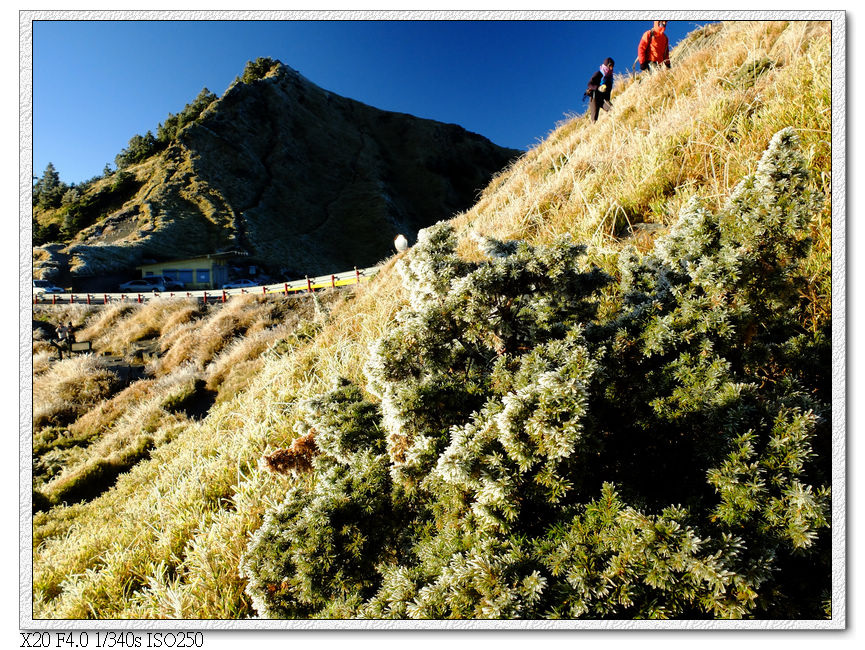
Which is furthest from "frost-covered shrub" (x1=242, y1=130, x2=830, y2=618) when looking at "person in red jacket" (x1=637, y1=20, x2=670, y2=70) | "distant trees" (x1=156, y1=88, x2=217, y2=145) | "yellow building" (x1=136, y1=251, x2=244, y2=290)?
"distant trees" (x1=156, y1=88, x2=217, y2=145)

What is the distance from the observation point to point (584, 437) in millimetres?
1418

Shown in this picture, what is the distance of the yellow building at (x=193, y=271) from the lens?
3612 centimetres

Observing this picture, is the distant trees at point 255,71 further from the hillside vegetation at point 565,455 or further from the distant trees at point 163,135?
the hillside vegetation at point 565,455

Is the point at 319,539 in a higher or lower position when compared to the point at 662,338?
lower

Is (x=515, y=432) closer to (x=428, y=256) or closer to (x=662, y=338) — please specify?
(x=662, y=338)

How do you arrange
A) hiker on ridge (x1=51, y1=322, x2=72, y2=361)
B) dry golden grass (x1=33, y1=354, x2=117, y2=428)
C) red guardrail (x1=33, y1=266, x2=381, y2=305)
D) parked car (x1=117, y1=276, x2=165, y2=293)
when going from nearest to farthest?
hiker on ridge (x1=51, y1=322, x2=72, y2=361) < dry golden grass (x1=33, y1=354, x2=117, y2=428) < red guardrail (x1=33, y1=266, x2=381, y2=305) < parked car (x1=117, y1=276, x2=165, y2=293)

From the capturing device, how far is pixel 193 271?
3759cm

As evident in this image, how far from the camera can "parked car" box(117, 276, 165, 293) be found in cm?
2986

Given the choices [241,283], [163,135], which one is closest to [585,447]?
[241,283]

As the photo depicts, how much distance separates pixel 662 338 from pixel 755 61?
5.13 m

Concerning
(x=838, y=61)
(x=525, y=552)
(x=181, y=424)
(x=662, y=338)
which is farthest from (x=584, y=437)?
(x=181, y=424)

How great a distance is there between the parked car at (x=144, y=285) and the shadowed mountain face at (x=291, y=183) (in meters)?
1.95

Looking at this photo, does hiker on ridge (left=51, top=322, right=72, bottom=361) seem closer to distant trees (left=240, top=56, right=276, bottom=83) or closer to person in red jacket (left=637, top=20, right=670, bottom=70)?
person in red jacket (left=637, top=20, right=670, bottom=70)

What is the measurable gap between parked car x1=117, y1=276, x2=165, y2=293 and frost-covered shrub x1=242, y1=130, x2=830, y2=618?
34210 millimetres
